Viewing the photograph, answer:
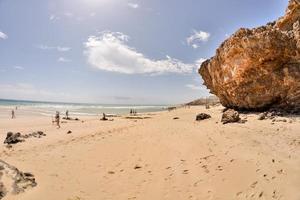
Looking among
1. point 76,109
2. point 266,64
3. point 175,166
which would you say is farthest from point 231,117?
point 76,109

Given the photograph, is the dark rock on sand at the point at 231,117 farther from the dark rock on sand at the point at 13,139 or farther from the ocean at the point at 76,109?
the ocean at the point at 76,109

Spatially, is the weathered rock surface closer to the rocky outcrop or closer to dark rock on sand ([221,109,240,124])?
dark rock on sand ([221,109,240,124])

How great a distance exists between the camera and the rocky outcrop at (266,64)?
1791 cm

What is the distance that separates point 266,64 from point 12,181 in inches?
714

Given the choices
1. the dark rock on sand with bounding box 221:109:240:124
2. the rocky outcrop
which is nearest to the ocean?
the rocky outcrop

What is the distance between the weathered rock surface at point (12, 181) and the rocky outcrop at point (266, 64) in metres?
16.4

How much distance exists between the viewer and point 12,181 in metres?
6.84

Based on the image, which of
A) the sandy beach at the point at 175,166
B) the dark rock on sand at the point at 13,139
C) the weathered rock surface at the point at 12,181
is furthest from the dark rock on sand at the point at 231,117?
the dark rock on sand at the point at 13,139

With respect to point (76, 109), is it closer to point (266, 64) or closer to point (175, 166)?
point (266, 64)

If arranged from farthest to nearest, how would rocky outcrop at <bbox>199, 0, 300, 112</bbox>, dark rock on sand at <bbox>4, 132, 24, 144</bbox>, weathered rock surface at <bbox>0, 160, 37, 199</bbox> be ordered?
rocky outcrop at <bbox>199, 0, 300, 112</bbox> < dark rock on sand at <bbox>4, 132, 24, 144</bbox> < weathered rock surface at <bbox>0, 160, 37, 199</bbox>

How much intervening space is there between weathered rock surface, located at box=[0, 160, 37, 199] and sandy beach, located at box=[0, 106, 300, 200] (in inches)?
6.6

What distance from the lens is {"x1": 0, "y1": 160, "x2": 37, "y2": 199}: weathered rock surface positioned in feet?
21.3

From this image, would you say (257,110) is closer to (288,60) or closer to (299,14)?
(288,60)

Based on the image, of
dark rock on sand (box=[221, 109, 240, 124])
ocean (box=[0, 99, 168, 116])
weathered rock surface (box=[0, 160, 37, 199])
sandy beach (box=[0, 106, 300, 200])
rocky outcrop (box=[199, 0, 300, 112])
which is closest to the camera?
weathered rock surface (box=[0, 160, 37, 199])
